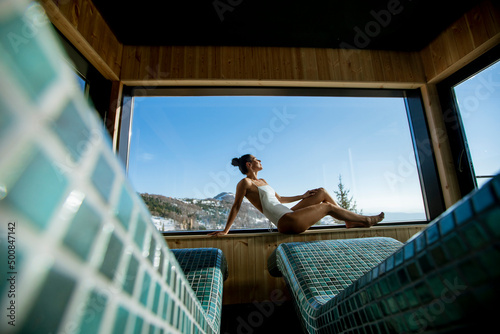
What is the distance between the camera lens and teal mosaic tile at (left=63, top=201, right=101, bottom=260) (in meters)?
0.15

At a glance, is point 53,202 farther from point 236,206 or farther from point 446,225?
point 236,206

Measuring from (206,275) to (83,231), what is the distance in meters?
1.04

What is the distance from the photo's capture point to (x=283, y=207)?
2209mm

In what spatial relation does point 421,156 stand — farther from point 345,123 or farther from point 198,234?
point 198,234

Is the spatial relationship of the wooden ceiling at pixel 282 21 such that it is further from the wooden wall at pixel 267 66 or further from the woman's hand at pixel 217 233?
the woman's hand at pixel 217 233

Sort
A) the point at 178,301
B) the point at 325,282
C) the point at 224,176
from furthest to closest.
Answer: the point at 224,176 < the point at 325,282 < the point at 178,301

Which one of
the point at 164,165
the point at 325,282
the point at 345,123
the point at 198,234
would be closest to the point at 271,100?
the point at 345,123

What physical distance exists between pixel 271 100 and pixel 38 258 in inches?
102

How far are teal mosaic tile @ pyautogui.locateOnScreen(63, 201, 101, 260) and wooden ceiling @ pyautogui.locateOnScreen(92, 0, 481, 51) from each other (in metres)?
2.31

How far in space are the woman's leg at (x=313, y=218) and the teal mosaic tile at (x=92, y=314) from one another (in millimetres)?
1972

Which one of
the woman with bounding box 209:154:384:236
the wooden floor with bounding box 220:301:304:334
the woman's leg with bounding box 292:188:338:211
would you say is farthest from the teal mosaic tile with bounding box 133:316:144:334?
the woman's leg with bounding box 292:188:338:211

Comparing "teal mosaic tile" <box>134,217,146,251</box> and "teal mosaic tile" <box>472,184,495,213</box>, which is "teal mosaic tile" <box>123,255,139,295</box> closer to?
"teal mosaic tile" <box>134,217,146,251</box>

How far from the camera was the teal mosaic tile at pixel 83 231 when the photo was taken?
15cm

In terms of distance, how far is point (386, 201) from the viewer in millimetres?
2516
